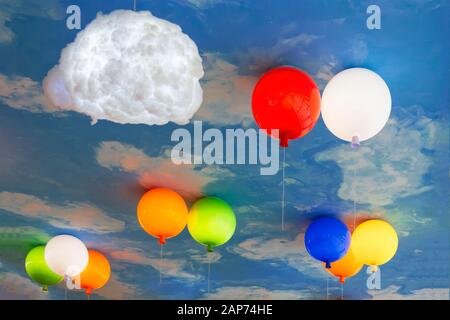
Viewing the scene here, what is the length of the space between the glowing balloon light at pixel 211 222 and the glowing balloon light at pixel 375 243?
0.65 metres

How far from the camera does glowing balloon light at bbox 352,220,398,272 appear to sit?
3598mm

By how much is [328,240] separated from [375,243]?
26 cm

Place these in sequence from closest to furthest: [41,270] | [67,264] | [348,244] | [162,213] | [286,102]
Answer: [286,102]
[162,213]
[348,244]
[67,264]
[41,270]

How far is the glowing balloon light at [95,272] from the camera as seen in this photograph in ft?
13.0

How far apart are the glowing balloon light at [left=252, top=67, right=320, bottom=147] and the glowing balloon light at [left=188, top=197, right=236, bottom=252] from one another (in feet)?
2.55

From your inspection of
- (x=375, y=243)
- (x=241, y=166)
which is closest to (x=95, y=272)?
(x=241, y=166)

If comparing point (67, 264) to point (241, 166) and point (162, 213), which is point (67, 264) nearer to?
point (162, 213)

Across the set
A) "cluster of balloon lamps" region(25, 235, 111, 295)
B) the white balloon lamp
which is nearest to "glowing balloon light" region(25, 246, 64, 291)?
"cluster of balloon lamps" region(25, 235, 111, 295)

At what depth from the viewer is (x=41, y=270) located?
392 centimetres

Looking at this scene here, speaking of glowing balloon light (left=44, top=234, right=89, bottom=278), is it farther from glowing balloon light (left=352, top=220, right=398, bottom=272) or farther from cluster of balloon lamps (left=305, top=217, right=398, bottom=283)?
glowing balloon light (left=352, top=220, right=398, bottom=272)

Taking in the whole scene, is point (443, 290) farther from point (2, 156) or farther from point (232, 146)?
point (2, 156)

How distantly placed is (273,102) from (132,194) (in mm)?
1194

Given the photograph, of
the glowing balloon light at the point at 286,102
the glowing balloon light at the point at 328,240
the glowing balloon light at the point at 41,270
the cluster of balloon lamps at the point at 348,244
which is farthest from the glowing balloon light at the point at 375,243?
the glowing balloon light at the point at 41,270

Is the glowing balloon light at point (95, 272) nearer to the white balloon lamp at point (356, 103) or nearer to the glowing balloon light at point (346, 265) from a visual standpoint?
the glowing balloon light at point (346, 265)
